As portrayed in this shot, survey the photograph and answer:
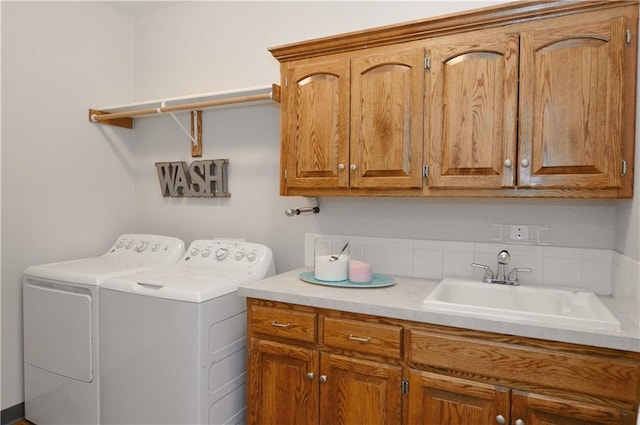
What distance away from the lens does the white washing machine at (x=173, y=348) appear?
182 centimetres

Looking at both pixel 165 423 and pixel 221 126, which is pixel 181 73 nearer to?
pixel 221 126

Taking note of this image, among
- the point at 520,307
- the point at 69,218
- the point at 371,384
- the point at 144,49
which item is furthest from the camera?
the point at 144,49

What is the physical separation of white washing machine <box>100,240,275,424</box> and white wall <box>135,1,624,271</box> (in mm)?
605

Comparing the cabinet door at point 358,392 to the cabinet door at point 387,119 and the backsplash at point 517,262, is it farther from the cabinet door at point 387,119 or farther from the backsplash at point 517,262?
the cabinet door at point 387,119

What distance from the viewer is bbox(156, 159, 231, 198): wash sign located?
2.71 metres

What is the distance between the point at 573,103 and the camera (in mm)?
1543

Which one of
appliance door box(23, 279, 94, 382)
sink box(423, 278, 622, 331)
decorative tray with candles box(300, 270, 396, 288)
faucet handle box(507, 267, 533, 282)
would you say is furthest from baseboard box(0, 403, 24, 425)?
faucet handle box(507, 267, 533, 282)

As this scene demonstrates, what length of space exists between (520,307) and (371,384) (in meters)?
0.78

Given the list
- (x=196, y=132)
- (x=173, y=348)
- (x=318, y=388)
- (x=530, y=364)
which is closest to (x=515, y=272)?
(x=530, y=364)

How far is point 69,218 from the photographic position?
265cm

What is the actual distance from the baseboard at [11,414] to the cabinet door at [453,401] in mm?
2350

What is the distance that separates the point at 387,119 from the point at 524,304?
1.06 metres

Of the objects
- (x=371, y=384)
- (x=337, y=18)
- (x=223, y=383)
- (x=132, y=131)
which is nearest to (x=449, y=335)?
(x=371, y=384)

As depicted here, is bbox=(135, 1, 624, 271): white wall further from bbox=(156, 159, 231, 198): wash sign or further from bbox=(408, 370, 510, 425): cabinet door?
bbox=(408, 370, 510, 425): cabinet door
